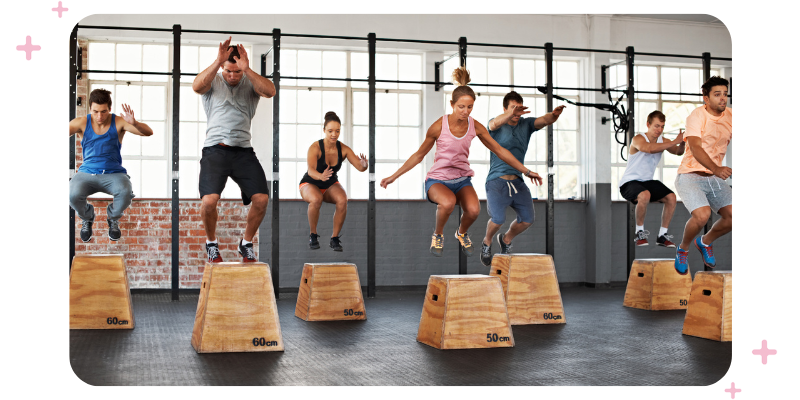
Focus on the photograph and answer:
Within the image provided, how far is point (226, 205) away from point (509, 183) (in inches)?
151

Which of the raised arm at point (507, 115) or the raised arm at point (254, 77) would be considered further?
the raised arm at point (507, 115)

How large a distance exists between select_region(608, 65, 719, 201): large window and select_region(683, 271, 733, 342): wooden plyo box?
17.5 ft

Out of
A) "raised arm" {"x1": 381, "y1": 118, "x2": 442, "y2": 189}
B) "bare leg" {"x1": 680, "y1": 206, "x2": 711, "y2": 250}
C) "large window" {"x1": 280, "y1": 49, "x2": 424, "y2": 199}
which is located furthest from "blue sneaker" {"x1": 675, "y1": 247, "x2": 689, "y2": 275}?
"large window" {"x1": 280, "y1": 49, "x2": 424, "y2": 199}

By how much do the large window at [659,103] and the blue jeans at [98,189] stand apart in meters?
6.90

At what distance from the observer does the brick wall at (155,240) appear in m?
8.49

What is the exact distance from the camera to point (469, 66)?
9.73 m

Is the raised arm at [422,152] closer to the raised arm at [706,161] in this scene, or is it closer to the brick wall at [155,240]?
the raised arm at [706,161]

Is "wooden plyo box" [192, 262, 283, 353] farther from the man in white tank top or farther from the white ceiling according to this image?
the white ceiling

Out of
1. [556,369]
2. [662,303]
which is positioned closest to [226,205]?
[662,303]

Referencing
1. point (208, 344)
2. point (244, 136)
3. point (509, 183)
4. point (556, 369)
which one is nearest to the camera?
point (556, 369)

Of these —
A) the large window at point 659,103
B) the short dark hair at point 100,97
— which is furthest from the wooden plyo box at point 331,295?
the large window at point 659,103

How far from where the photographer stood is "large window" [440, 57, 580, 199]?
9688 millimetres
